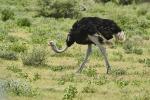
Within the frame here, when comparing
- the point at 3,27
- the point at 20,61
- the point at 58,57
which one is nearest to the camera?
the point at 20,61

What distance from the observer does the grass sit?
12648 millimetres

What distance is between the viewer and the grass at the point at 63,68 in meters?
12.6

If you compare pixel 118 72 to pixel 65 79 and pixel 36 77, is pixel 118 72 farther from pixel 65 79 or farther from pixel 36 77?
pixel 36 77

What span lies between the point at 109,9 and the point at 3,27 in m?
16.0

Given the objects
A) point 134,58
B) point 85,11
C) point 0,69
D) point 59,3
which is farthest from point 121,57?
point 85,11

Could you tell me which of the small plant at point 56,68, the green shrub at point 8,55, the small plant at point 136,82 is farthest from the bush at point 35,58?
the small plant at point 136,82

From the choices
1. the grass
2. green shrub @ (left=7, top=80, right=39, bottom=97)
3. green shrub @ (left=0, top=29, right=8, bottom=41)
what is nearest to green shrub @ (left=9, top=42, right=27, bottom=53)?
the grass

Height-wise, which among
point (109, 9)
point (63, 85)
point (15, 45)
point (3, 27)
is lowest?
point (109, 9)

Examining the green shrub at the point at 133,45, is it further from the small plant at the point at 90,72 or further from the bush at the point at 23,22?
the bush at the point at 23,22

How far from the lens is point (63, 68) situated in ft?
54.6

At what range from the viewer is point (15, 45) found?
785 inches

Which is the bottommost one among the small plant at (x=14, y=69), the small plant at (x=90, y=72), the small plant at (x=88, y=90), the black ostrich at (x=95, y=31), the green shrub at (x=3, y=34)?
the green shrub at (x=3, y=34)

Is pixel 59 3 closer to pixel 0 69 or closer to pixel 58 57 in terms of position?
pixel 58 57

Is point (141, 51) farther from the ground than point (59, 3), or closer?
farther from the ground
